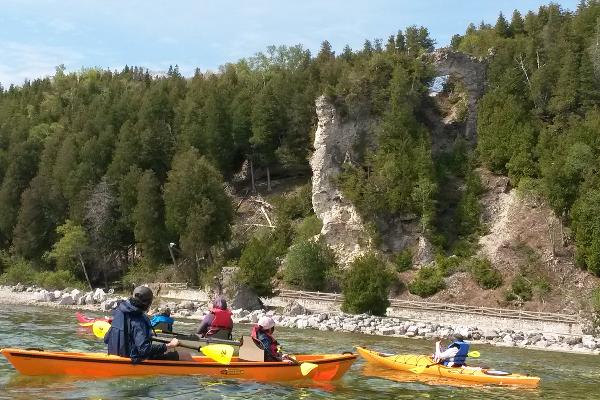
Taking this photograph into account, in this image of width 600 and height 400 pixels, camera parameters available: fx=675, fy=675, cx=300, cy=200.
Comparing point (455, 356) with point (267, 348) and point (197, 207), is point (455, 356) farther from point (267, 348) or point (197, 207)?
point (197, 207)

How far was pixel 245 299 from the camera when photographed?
3938 cm

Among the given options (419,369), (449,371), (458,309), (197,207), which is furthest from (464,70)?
(449,371)

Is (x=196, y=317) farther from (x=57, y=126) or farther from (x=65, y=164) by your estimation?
(x=57, y=126)

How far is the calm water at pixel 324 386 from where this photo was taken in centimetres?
1274

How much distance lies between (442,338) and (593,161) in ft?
71.0

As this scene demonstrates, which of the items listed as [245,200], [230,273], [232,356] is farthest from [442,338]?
[245,200]

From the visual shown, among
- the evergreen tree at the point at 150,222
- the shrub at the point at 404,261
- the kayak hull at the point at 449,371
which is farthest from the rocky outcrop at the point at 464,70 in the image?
the kayak hull at the point at 449,371

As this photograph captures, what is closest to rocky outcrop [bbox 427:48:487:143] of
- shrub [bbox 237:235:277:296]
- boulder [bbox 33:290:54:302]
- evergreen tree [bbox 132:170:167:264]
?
shrub [bbox 237:235:277:296]

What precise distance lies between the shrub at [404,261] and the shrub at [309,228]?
26.7ft

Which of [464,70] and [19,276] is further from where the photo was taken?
[19,276]

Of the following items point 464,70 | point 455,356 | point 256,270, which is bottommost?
point 455,356

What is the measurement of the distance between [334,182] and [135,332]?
135 feet

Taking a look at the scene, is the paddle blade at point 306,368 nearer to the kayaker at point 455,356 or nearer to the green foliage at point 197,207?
the kayaker at point 455,356

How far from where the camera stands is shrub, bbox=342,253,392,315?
3459cm
